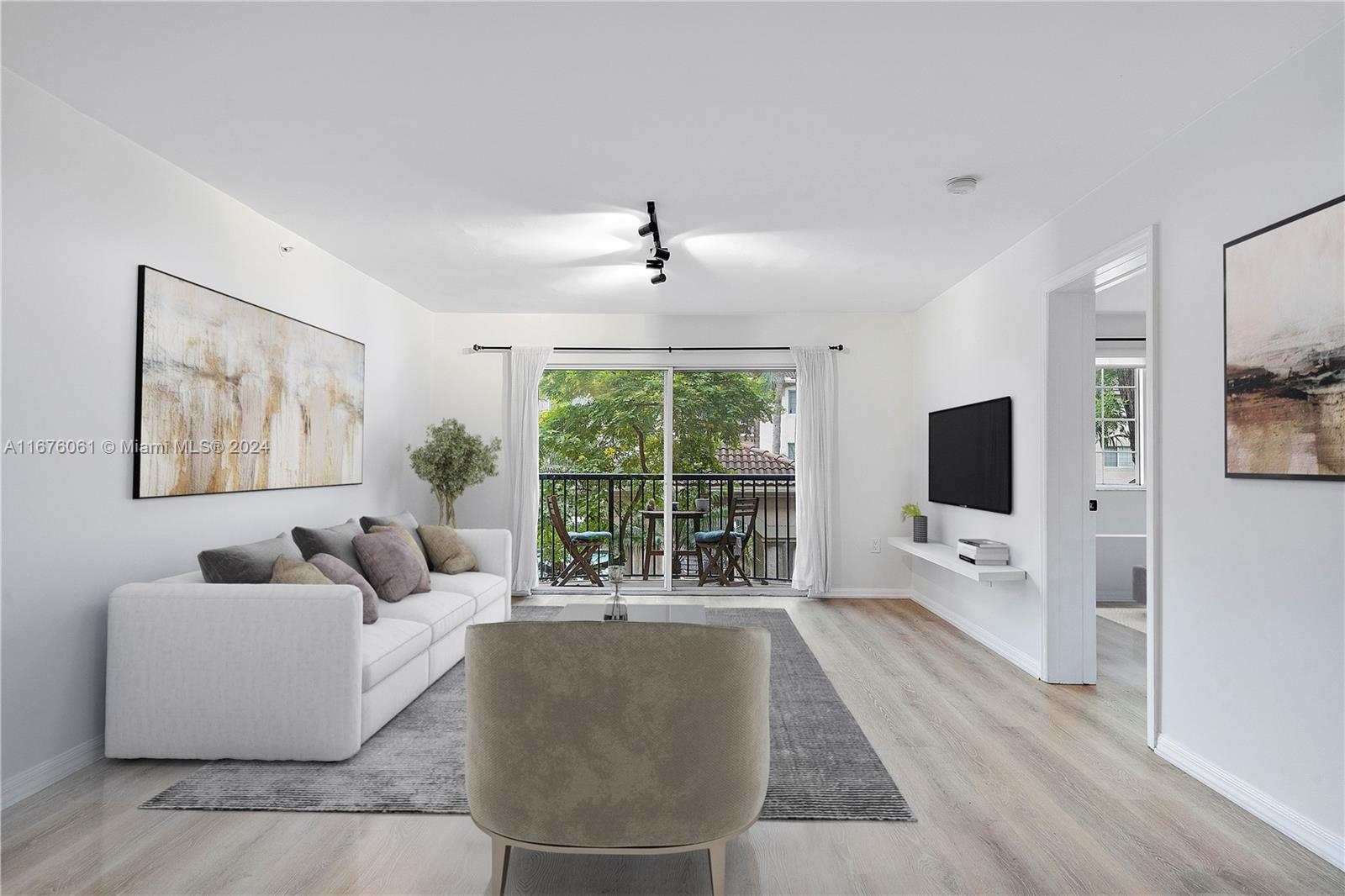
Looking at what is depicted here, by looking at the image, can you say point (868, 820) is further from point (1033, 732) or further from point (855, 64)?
point (855, 64)

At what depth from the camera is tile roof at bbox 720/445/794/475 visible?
7465 mm

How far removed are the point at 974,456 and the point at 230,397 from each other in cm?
457

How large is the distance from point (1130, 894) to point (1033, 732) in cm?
133

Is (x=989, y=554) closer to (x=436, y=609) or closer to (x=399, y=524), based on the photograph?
(x=436, y=609)

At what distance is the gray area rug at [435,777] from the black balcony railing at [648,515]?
147 inches

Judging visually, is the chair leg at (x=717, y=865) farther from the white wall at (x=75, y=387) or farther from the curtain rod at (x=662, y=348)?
the curtain rod at (x=662, y=348)

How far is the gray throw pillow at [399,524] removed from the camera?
4785 millimetres

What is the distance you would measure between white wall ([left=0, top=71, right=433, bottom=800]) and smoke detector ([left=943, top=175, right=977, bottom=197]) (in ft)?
11.7

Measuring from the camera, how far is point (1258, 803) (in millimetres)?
2602

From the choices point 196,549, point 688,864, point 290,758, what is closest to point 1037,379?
point 688,864

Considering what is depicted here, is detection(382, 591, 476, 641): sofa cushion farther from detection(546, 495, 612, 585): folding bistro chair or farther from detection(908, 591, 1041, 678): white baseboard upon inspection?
detection(908, 591, 1041, 678): white baseboard

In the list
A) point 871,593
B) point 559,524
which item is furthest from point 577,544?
point 871,593

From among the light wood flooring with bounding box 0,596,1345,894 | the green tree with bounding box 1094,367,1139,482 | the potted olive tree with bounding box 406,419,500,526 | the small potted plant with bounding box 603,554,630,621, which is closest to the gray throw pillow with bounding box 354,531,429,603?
the small potted plant with bounding box 603,554,630,621

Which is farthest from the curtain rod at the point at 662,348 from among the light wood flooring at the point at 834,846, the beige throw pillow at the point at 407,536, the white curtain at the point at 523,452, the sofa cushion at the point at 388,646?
the light wood flooring at the point at 834,846
